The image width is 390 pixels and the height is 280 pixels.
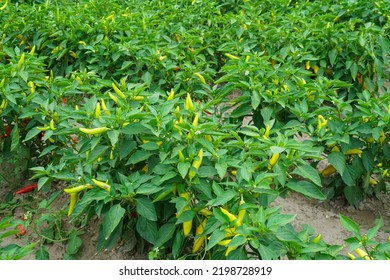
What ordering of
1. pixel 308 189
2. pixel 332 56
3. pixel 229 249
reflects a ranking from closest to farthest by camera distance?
pixel 229 249
pixel 308 189
pixel 332 56

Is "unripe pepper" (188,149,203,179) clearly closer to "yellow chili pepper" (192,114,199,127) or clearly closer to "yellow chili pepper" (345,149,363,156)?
"yellow chili pepper" (192,114,199,127)

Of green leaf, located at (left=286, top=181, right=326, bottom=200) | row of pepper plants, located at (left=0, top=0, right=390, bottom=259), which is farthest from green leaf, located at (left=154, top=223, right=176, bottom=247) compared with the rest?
green leaf, located at (left=286, top=181, right=326, bottom=200)

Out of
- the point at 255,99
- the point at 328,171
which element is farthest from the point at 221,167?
the point at 328,171

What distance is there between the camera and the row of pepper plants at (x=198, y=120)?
2275 mm

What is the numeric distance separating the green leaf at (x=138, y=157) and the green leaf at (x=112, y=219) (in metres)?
0.23

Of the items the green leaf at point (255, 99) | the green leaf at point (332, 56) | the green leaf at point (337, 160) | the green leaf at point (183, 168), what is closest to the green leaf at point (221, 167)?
the green leaf at point (183, 168)

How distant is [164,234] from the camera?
2412 mm

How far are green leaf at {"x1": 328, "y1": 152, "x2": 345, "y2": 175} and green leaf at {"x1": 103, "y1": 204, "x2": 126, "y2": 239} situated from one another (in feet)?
3.85

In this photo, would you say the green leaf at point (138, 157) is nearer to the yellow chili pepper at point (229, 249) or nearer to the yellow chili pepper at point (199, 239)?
the yellow chili pepper at point (199, 239)

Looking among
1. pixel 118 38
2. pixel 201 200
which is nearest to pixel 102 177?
pixel 201 200

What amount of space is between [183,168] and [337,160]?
100 centimetres

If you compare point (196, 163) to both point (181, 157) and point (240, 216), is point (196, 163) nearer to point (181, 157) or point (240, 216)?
point (181, 157)

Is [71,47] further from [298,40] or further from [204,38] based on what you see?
[298,40]

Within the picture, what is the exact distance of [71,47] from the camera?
4.03m
